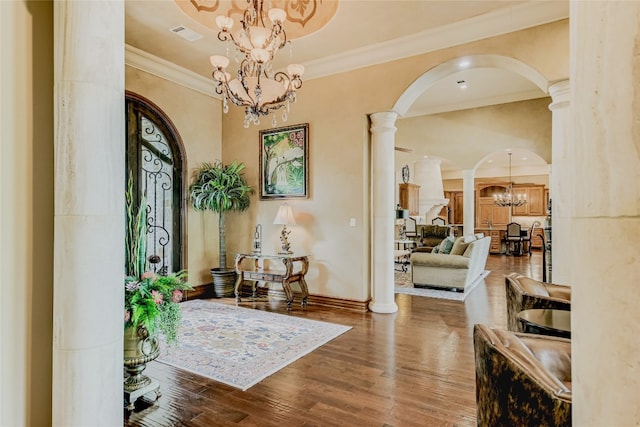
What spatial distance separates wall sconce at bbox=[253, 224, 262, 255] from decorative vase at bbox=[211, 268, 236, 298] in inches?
23.0

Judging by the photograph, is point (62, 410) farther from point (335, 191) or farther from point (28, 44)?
point (335, 191)

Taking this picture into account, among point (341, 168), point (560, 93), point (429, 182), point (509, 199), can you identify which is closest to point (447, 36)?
point (560, 93)

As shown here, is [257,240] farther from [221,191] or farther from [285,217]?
[221,191]

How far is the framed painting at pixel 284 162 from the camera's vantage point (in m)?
5.39

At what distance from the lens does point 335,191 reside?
5141mm

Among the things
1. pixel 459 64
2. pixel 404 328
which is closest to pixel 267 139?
pixel 459 64

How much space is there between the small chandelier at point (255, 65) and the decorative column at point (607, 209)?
9.12 ft

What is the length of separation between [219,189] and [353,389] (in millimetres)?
3809

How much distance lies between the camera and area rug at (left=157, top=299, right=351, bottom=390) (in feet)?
9.72

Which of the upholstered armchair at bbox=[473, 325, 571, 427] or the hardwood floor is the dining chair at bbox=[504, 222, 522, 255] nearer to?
the hardwood floor

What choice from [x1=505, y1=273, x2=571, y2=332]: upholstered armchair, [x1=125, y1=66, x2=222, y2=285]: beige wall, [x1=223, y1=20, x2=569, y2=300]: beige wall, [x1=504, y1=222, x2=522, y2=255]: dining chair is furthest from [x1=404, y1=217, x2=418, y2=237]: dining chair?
[x1=505, y1=273, x2=571, y2=332]: upholstered armchair

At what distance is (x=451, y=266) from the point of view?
20.0 feet

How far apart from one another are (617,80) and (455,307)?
4814 mm

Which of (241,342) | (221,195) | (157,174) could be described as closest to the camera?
(241,342)
